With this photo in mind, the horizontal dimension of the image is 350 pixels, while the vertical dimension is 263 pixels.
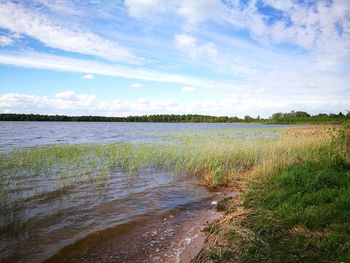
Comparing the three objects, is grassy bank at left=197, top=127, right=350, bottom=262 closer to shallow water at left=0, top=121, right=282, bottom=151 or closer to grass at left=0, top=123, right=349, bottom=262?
grass at left=0, top=123, right=349, bottom=262

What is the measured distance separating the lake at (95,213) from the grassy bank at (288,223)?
1066 mm

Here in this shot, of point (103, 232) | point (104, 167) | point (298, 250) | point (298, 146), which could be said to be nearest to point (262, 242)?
point (298, 250)

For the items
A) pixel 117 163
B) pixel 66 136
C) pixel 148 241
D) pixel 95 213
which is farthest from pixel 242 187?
pixel 66 136

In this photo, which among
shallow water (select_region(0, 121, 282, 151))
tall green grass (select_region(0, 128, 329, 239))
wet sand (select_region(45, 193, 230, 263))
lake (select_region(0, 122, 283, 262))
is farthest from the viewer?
shallow water (select_region(0, 121, 282, 151))

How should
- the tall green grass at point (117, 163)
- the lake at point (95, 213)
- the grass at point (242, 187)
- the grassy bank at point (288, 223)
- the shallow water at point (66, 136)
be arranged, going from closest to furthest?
1. the grassy bank at point (288, 223)
2. the grass at point (242, 187)
3. the lake at point (95, 213)
4. the tall green grass at point (117, 163)
5. the shallow water at point (66, 136)

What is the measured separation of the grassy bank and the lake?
1.07 meters

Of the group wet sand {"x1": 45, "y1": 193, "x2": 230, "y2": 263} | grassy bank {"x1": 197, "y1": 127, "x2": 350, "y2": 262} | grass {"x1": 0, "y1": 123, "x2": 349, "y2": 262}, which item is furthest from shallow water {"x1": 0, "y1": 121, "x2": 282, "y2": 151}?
grassy bank {"x1": 197, "y1": 127, "x2": 350, "y2": 262}

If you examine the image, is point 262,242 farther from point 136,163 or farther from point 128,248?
point 136,163

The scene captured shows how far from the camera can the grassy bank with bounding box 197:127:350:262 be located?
469cm

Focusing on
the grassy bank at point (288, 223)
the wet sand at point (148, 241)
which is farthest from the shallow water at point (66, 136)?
the grassy bank at point (288, 223)

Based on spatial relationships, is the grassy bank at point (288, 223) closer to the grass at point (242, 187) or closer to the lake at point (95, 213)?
the grass at point (242, 187)

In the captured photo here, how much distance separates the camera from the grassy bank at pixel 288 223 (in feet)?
15.4

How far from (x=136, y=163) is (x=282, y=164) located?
7466mm

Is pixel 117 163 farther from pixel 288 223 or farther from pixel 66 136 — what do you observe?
pixel 66 136
